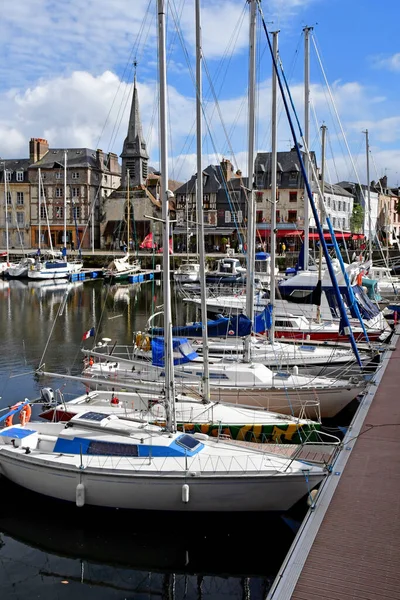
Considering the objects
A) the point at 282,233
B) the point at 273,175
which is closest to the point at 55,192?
the point at 282,233

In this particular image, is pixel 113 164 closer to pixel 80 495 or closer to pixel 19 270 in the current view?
pixel 19 270

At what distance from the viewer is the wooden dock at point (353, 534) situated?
A: 923cm

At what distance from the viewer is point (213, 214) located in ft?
285

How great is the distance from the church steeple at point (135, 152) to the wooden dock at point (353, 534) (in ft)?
259

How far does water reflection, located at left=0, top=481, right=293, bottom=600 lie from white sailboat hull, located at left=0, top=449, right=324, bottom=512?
0.50 metres

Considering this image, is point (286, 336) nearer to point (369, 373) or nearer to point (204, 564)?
point (369, 373)

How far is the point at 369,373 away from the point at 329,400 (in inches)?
83.3

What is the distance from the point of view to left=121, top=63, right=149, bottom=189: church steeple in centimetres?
8981

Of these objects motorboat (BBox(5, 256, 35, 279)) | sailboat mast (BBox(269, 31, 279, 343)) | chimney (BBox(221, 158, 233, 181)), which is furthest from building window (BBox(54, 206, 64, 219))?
sailboat mast (BBox(269, 31, 279, 343))

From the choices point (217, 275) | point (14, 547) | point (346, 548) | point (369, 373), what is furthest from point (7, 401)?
point (217, 275)

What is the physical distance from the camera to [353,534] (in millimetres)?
10773

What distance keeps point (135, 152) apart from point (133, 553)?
81391 mm

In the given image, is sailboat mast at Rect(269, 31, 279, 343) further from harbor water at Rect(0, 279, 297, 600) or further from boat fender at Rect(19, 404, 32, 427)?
harbor water at Rect(0, 279, 297, 600)

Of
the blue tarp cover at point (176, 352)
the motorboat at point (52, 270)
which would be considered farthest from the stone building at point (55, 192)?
the blue tarp cover at point (176, 352)
